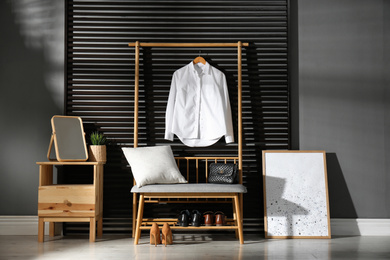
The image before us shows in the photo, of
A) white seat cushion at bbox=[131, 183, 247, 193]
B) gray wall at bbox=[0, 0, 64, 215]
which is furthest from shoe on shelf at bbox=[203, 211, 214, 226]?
gray wall at bbox=[0, 0, 64, 215]

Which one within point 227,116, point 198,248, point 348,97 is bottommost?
point 198,248

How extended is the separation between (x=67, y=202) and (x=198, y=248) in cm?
114

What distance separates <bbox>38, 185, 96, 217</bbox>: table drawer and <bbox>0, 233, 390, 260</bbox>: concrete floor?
244mm

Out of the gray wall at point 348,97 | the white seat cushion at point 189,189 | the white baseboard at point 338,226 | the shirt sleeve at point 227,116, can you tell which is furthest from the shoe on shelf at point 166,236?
the gray wall at point 348,97

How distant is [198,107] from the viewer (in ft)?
12.4

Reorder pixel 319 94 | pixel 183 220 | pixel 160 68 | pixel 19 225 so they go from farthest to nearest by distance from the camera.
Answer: pixel 160 68
pixel 319 94
pixel 19 225
pixel 183 220

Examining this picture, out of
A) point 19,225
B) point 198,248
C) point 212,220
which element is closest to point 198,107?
point 212,220

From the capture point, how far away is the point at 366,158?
12.4 ft

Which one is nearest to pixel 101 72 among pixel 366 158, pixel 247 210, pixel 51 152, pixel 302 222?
pixel 51 152

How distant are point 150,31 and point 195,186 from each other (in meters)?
1.64

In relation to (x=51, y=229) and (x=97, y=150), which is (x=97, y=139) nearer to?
(x=97, y=150)

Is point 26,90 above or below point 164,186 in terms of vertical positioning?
above

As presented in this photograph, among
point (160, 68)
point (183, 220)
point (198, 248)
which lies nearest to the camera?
point (198, 248)

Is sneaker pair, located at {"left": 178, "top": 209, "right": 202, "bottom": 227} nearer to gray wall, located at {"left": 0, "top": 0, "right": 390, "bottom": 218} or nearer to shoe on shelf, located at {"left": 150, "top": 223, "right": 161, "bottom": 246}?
shoe on shelf, located at {"left": 150, "top": 223, "right": 161, "bottom": 246}
